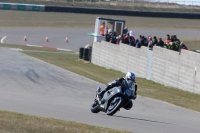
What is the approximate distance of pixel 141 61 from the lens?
25531 mm

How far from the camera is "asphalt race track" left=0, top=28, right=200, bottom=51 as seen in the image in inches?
1806

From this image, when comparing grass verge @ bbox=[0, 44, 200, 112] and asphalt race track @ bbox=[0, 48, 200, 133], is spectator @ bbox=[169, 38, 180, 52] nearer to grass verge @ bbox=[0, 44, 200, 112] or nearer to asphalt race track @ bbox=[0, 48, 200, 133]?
grass verge @ bbox=[0, 44, 200, 112]

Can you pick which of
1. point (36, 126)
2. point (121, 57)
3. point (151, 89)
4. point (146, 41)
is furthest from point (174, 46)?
point (36, 126)

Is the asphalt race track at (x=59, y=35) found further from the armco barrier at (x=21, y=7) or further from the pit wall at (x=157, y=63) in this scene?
the pit wall at (x=157, y=63)

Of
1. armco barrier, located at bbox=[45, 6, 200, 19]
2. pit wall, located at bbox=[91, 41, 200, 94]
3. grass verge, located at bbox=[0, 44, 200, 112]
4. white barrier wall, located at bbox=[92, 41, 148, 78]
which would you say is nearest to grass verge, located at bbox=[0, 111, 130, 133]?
grass verge, located at bbox=[0, 44, 200, 112]

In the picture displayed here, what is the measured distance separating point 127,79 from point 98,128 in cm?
267

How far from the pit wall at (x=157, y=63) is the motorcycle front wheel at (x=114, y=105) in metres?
7.47

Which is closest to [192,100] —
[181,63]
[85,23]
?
[181,63]

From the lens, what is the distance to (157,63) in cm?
2388

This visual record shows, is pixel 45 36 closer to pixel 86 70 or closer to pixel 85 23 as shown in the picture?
pixel 85 23

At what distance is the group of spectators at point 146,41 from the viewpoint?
78.1 feet

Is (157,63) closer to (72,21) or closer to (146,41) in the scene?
(146,41)

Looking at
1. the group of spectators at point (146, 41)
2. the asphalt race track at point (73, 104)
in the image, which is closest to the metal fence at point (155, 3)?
the group of spectators at point (146, 41)

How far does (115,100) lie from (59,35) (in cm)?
3883
